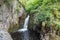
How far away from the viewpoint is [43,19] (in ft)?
35.0

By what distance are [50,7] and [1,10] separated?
10.4ft

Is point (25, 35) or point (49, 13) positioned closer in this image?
point (49, 13)

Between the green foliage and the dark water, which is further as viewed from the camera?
the dark water

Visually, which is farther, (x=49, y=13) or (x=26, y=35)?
(x=26, y=35)

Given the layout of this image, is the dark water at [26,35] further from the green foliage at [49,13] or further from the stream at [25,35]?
the green foliage at [49,13]

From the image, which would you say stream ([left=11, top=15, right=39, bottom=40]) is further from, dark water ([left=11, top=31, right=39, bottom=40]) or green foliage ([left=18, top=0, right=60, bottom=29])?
green foliage ([left=18, top=0, right=60, bottom=29])

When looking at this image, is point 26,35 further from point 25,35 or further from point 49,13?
point 49,13

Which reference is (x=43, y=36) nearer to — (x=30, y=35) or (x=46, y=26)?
(x=46, y=26)

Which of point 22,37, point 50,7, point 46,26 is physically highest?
point 50,7

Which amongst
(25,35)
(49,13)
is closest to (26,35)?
(25,35)

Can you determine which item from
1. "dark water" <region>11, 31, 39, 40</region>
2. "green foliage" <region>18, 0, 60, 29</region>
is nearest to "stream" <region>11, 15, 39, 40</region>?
"dark water" <region>11, 31, 39, 40</region>

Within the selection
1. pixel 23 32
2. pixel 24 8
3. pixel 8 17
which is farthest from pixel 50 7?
pixel 24 8

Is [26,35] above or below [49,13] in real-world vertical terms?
below

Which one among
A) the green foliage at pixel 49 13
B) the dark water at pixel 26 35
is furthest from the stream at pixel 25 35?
the green foliage at pixel 49 13
